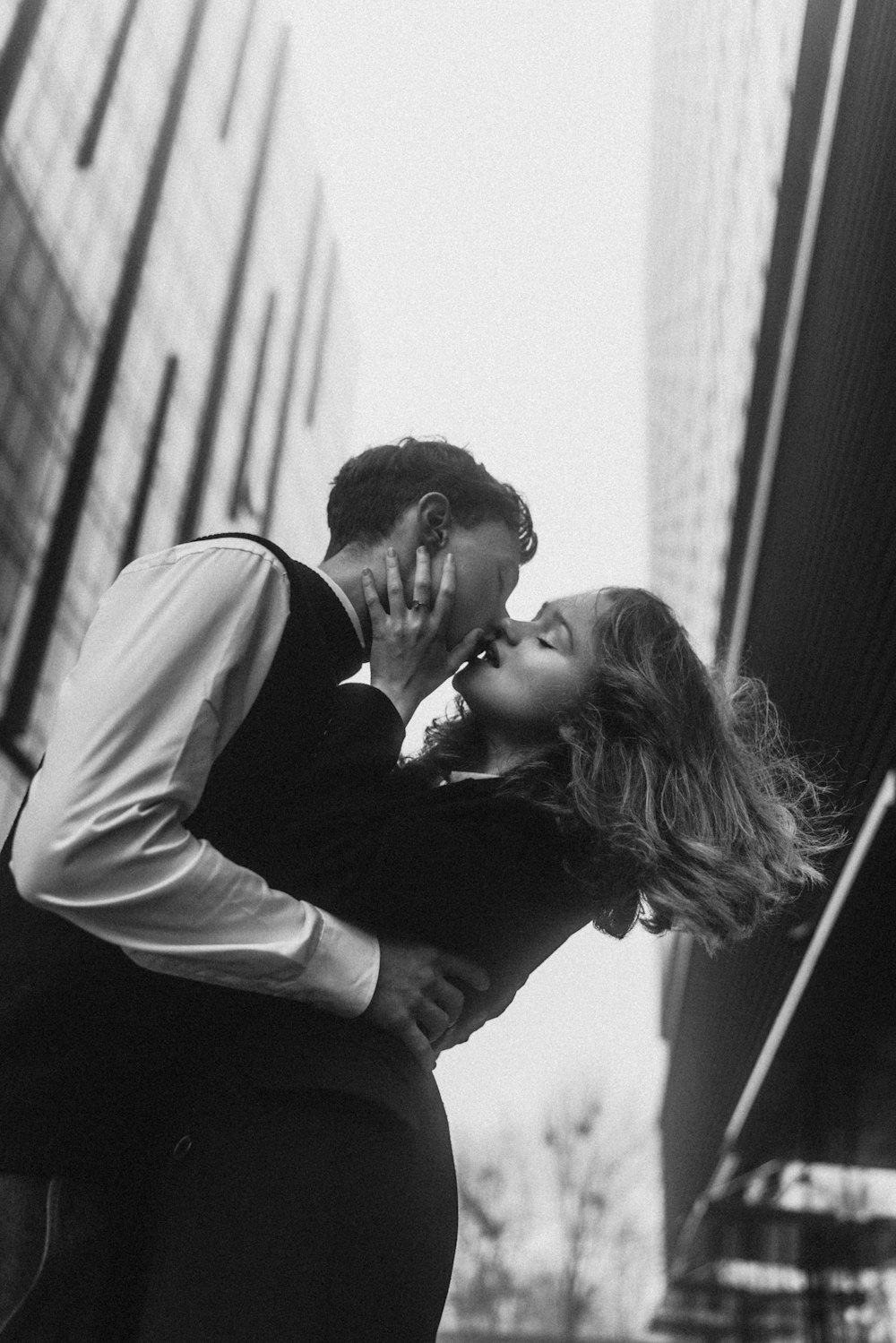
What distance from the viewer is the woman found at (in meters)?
1.78

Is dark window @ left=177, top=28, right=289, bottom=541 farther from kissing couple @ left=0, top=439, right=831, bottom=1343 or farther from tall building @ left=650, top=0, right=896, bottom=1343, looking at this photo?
kissing couple @ left=0, top=439, right=831, bottom=1343

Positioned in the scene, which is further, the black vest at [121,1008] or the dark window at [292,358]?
the dark window at [292,358]

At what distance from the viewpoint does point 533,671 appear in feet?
8.53

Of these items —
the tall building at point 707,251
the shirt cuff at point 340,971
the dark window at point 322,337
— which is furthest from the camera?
the dark window at point 322,337

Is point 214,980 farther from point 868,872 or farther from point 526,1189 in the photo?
point 526,1189

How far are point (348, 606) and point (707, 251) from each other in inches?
1008

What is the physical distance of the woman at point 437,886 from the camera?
5.85 feet

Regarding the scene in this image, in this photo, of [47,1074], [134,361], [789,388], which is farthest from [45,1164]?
[134,361]

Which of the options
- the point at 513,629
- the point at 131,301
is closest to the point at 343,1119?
the point at 513,629

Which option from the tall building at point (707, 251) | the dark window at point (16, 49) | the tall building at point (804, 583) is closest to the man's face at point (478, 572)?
the tall building at point (804, 583)

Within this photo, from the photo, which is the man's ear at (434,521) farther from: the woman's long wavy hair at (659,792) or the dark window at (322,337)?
the dark window at (322,337)

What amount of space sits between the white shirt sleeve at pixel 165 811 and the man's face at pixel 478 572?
0.72 metres

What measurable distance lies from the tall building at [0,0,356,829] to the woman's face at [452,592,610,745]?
57.9 ft

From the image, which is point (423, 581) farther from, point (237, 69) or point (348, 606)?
point (237, 69)
